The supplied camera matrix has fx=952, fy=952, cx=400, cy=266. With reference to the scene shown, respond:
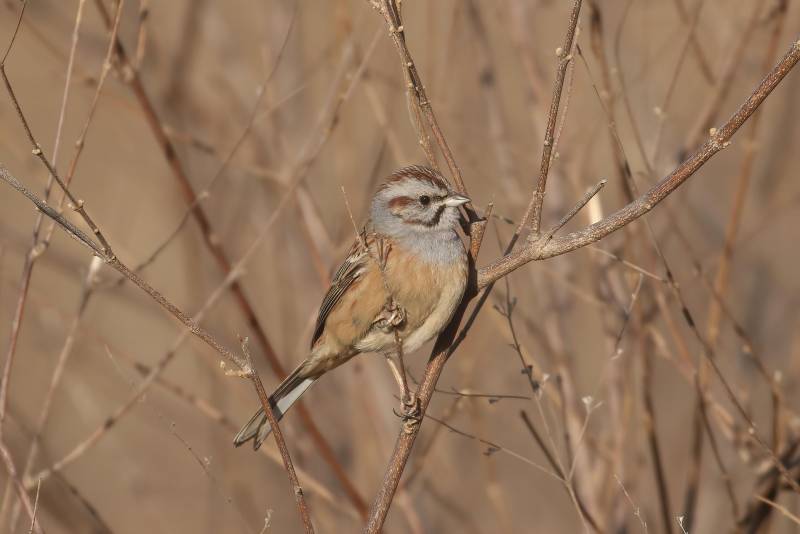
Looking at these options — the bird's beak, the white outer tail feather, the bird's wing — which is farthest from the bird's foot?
the bird's wing

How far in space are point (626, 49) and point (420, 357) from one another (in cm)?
336

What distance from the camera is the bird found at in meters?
3.57

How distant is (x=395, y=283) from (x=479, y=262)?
3.99 meters

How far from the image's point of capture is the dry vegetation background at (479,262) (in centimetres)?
420

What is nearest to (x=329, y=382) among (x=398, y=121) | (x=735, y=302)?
(x=398, y=121)

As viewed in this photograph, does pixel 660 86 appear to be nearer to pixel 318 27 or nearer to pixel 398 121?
pixel 398 121

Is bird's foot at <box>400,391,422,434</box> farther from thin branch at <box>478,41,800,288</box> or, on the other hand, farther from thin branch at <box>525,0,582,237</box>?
thin branch at <box>525,0,582,237</box>

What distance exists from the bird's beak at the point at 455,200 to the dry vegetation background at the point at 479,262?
248 mm

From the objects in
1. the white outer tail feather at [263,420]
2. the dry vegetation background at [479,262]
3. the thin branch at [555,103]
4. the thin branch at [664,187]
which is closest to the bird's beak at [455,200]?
the dry vegetation background at [479,262]

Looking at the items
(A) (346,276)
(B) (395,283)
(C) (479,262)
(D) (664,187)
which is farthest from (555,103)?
(C) (479,262)

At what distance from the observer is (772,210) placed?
15.9ft

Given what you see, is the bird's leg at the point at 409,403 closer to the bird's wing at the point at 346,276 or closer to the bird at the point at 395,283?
the bird at the point at 395,283

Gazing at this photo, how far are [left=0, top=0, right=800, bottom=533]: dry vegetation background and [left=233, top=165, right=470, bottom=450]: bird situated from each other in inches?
10.9

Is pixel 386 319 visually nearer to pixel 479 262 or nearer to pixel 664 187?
pixel 664 187
